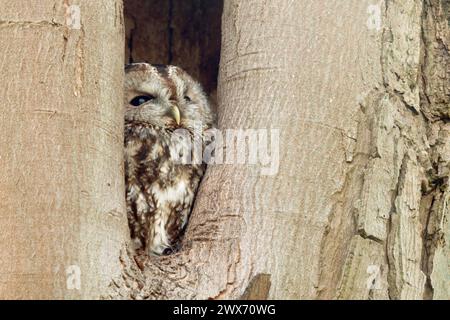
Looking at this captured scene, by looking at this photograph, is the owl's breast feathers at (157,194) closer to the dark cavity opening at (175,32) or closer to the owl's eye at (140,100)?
the owl's eye at (140,100)

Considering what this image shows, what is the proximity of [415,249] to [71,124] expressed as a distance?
47.1 inches

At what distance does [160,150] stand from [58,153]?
0.97 metres

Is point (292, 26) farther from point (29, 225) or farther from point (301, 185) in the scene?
point (29, 225)

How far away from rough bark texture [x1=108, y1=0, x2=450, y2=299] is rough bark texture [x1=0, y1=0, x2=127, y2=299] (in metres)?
0.17

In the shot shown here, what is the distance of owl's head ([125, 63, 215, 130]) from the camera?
358 cm

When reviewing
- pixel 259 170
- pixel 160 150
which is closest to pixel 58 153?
pixel 259 170

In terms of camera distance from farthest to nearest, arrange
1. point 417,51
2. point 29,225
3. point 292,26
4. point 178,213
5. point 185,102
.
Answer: point 185,102 < point 178,213 < point 417,51 < point 292,26 < point 29,225

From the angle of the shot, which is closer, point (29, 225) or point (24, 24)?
point (29, 225)

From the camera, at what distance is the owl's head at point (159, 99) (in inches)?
141

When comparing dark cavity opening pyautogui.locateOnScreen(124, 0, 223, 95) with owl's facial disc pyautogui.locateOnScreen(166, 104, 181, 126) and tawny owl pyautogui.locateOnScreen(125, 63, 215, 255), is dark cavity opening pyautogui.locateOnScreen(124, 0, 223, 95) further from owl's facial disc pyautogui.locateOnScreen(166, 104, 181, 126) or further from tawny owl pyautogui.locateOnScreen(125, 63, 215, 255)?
owl's facial disc pyautogui.locateOnScreen(166, 104, 181, 126)

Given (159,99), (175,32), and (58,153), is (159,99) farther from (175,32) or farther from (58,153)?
(58,153)

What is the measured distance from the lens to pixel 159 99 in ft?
11.9

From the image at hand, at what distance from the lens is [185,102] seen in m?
3.71
